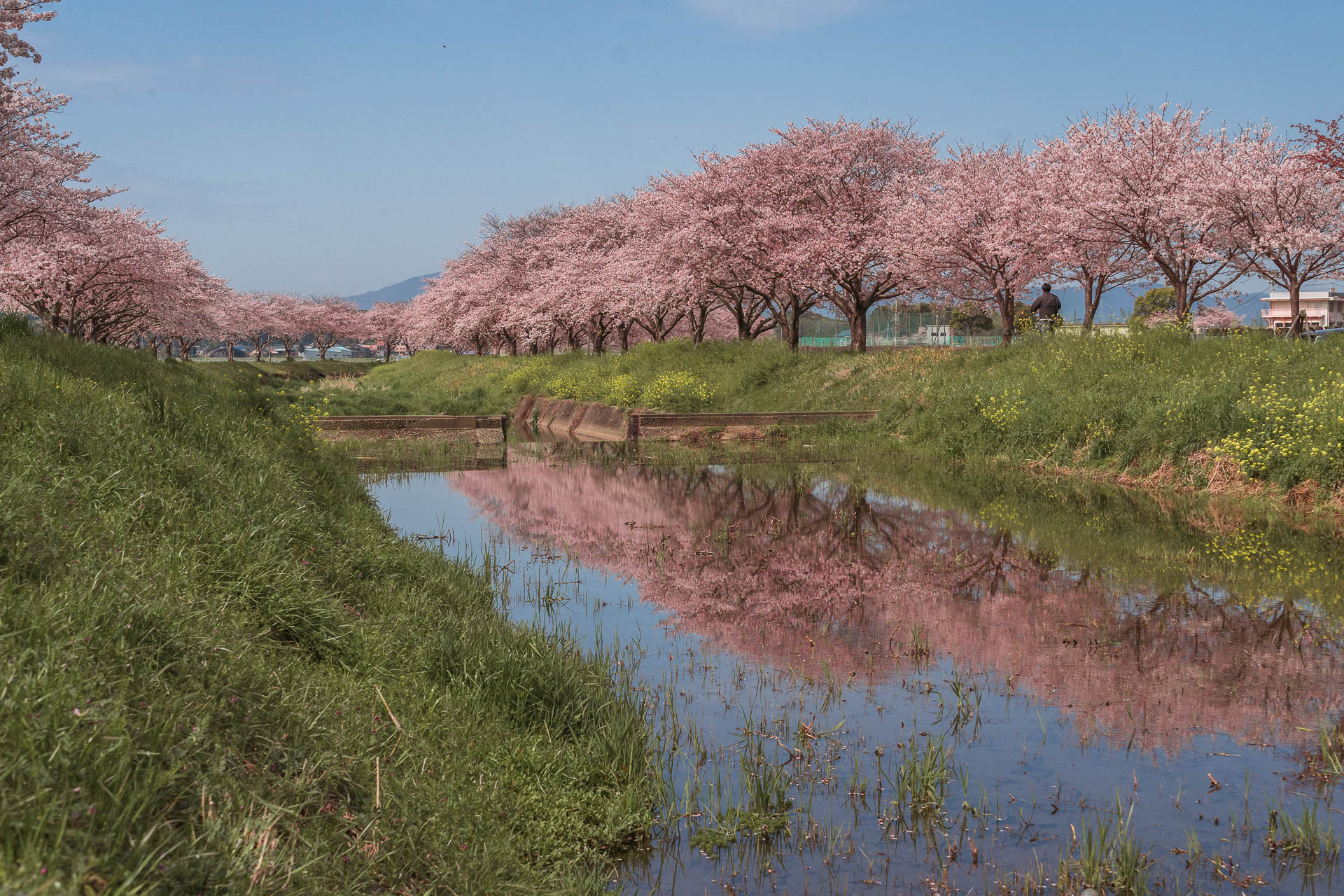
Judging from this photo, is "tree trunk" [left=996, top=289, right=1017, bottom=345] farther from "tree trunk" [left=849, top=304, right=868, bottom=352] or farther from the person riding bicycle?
"tree trunk" [left=849, top=304, right=868, bottom=352]

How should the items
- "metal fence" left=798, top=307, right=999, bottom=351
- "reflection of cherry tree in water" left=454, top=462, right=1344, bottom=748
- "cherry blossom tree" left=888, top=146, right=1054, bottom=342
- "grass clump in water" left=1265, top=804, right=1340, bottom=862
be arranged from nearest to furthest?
"grass clump in water" left=1265, top=804, right=1340, bottom=862
"reflection of cherry tree in water" left=454, top=462, right=1344, bottom=748
"cherry blossom tree" left=888, top=146, right=1054, bottom=342
"metal fence" left=798, top=307, right=999, bottom=351

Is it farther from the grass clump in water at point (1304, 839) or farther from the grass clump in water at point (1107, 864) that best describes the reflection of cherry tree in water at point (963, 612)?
the grass clump in water at point (1107, 864)

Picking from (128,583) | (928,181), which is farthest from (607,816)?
(928,181)

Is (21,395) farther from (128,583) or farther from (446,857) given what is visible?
(446,857)

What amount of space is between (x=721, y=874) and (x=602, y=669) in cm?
235

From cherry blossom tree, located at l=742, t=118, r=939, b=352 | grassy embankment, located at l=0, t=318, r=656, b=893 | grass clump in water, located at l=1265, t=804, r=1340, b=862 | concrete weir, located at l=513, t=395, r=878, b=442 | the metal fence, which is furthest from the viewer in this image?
the metal fence

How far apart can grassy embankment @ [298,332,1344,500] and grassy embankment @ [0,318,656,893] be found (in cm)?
1134

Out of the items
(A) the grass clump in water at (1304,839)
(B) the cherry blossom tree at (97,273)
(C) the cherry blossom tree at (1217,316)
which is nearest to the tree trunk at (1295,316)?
(A) the grass clump in water at (1304,839)

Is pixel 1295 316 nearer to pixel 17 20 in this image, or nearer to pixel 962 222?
pixel 962 222

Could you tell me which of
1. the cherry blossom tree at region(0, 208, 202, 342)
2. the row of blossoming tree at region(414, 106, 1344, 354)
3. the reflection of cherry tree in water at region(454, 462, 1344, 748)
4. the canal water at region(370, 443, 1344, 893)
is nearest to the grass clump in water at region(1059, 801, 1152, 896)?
the canal water at region(370, 443, 1344, 893)

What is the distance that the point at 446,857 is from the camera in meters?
3.89

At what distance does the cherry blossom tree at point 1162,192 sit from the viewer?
27.2 m

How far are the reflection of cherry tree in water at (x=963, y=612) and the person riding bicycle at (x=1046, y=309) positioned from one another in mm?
13612

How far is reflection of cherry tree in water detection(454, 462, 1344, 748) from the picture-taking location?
641 centimetres
